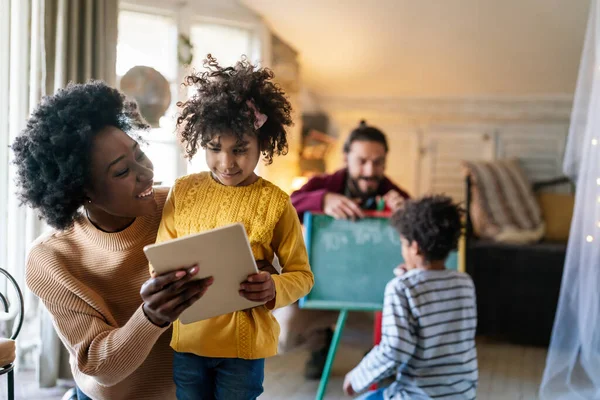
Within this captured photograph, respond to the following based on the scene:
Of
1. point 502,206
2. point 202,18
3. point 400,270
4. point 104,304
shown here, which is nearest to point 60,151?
point 104,304

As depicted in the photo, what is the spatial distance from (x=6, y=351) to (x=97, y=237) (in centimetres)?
77

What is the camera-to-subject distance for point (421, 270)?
2.03 m

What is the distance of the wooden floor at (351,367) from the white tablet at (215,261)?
1870mm

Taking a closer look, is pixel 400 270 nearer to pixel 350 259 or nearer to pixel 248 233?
pixel 350 259

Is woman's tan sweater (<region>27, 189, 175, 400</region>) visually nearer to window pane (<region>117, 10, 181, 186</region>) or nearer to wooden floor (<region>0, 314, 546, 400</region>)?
wooden floor (<region>0, 314, 546, 400</region>)

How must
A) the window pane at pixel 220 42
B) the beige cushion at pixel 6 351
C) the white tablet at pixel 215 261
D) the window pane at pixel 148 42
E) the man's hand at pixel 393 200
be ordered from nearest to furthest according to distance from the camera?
the white tablet at pixel 215 261 < the beige cushion at pixel 6 351 < the man's hand at pixel 393 200 < the window pane at pixel 148 42 < the window pane at pixel 220 42

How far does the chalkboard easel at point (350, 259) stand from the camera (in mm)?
2760

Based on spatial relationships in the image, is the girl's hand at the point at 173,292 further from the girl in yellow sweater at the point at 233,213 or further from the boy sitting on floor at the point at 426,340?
the boy sitting on floor at the point at 426,340

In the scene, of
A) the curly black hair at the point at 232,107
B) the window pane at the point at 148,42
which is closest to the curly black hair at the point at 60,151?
the curly black hair at the point at 232,107

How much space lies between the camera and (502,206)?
13.5ft

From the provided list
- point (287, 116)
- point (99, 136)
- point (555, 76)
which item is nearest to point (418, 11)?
point (555, 76)

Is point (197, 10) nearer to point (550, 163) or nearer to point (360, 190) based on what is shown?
point (360, 190)

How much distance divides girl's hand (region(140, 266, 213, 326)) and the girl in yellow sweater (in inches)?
7.8

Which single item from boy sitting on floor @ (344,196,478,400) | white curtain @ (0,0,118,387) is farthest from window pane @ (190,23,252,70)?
boy sitting on floor @ (344,196,478,400)
